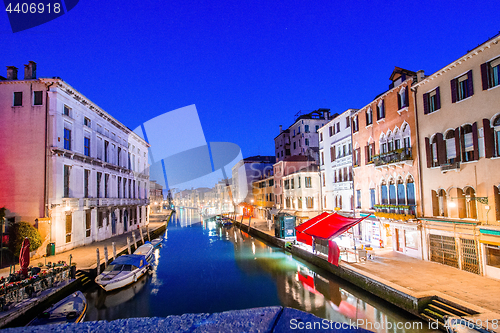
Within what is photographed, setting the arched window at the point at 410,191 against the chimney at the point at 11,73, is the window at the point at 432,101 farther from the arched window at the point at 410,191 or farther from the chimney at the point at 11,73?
the chimney at the point at 11,73

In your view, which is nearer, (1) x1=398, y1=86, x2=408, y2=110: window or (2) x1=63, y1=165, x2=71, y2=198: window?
(1) x1=398, y1=86, x2=408, y2=110: window

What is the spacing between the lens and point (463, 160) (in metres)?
17.6

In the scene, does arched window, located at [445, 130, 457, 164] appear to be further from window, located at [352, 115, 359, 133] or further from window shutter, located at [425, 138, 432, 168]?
window, located at [352, 115, 359, 133]

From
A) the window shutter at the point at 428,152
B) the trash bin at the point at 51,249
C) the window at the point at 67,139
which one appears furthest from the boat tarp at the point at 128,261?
the window shutter at the point at 428,152

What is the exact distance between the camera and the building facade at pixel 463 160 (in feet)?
51.7

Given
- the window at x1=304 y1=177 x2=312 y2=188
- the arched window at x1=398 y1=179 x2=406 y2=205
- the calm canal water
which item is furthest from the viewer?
the window at x1=304 y1=177 x2=312 y2=188

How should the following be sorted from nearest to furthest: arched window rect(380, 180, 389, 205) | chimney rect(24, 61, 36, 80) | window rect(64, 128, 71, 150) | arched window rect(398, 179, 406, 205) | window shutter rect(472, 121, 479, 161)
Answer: window shutter rect(472, 121, 479, 161) < arched window rect(398, 179, 406, 205) < arched window rect(380, 180, 389, 205) < chimney rect(24, 61, 36, 80) < window rect(64, 128, 71, 150)

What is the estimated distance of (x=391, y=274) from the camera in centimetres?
1744

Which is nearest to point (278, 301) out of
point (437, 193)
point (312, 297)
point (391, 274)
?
point (312, 297)

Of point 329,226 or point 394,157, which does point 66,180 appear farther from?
point 394,157

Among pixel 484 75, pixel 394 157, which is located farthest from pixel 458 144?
pixel 394 157

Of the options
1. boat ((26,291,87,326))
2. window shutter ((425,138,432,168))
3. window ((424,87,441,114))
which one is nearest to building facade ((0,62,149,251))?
boat ((26,291,87,326))

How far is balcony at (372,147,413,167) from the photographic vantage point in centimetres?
2220

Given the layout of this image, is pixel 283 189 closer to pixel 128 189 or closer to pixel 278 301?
pixel 128 189
